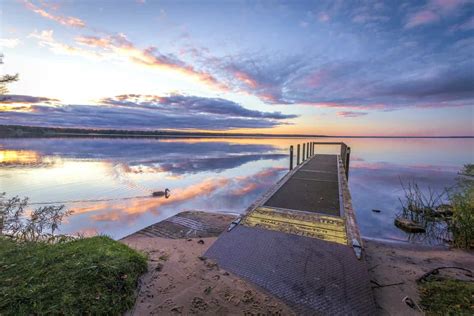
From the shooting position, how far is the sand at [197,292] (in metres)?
3.15

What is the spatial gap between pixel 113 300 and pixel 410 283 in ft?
18.3

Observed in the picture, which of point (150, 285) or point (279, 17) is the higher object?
point (279, 17)

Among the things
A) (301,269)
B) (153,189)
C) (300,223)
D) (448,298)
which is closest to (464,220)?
(448,298)

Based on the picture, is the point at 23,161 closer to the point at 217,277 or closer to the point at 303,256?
the point at 217,277

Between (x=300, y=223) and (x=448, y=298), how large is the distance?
272 centimetres

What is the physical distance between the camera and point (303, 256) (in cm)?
405

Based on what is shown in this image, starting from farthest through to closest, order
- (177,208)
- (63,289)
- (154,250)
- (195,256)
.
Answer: (177,208), (154,250), (195,256), (63,289)

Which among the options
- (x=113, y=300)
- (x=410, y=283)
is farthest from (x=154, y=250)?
(x=410, y=283)

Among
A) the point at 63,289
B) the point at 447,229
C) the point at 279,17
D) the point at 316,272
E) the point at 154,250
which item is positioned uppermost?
the point at 279,17

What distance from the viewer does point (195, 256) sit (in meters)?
4.91

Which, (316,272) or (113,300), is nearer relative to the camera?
(113,300)

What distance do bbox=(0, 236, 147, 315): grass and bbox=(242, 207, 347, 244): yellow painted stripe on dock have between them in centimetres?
283

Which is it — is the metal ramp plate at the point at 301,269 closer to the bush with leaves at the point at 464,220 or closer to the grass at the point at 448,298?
the grass at the point at 448,298

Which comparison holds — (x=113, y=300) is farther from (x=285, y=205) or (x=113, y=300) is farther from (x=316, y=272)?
(x=285, y=205)
